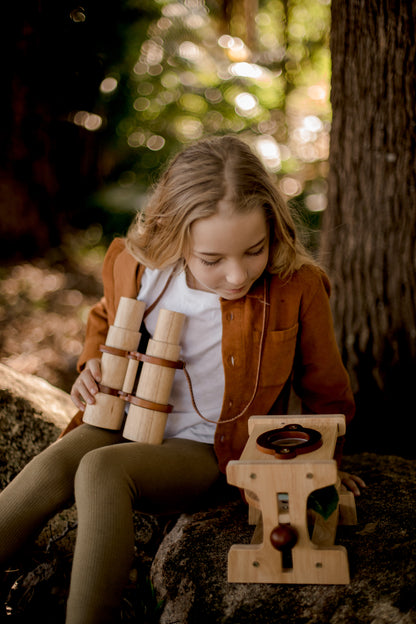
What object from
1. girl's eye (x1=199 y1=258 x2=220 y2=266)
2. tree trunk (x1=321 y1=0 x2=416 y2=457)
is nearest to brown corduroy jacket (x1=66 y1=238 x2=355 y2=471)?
girl's eye (x1=199 y1=258 x2=220 y2=266)

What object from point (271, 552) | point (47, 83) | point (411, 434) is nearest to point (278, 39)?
point (47, 83)

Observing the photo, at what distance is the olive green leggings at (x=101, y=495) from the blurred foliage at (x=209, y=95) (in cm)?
451

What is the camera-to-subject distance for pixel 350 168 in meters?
3.23

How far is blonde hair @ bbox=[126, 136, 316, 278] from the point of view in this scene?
2170mm

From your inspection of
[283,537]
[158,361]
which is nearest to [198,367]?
[158,361]

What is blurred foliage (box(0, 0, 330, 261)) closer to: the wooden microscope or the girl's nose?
the girl's nose

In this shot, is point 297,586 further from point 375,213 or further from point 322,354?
point 375,213

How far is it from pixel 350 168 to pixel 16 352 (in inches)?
115

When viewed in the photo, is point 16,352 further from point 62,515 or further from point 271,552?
point 271,552

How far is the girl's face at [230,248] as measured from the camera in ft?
6.93

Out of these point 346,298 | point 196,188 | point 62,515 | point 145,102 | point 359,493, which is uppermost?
point 145,102

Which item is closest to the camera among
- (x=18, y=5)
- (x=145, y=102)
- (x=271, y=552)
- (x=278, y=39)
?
(x=271, y=552)

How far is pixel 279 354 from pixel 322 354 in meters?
0.19

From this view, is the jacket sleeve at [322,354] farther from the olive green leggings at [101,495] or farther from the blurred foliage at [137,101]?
the blurred foliage at [137,101]
